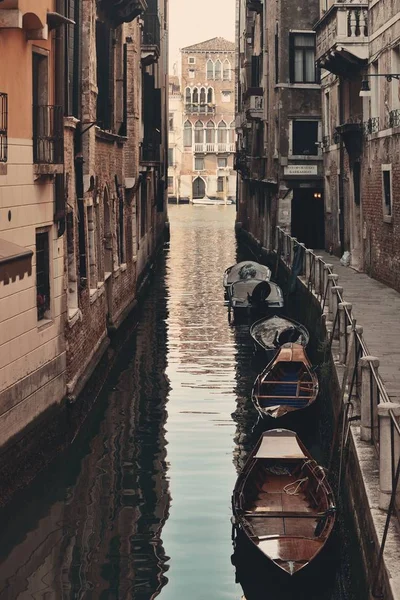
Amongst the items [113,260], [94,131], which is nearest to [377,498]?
[94,131]

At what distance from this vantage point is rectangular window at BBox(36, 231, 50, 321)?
567 inches

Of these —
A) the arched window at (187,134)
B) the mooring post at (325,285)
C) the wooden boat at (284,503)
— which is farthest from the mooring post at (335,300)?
the arched window at (187,134)

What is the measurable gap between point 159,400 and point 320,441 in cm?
388

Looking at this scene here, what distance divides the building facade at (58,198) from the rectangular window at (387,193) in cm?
599

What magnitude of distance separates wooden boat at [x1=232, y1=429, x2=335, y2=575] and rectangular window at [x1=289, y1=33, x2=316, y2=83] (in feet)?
84.8

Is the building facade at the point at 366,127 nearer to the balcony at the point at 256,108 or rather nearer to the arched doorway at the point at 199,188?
the balcony at the point at 256,108

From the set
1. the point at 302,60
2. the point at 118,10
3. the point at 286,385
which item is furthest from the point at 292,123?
the point at 286,385

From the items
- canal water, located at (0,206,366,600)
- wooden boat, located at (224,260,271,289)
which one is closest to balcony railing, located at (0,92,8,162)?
canal water, located at (0,206,366,600)

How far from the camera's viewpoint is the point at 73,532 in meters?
11.9

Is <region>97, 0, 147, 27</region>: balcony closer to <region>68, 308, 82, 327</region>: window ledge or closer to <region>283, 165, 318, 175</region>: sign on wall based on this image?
<region>68, 308, 82, 327</region>: window ledge

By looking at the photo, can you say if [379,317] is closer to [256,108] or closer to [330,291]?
[330,291]

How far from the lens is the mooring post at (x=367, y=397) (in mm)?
11125

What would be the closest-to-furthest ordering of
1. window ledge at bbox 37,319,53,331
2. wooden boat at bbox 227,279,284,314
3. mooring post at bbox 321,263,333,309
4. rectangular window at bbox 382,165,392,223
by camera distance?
window ledge at bbox 37,319,53,331
mooring post at bbox 321,263,333,309
rectangular window at bbox 382,165,392,223
wooden boat at bbox 227,279,284,314

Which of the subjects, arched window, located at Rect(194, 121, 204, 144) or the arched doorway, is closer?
arched window, located at Rect(194, 121, 204, 144)
